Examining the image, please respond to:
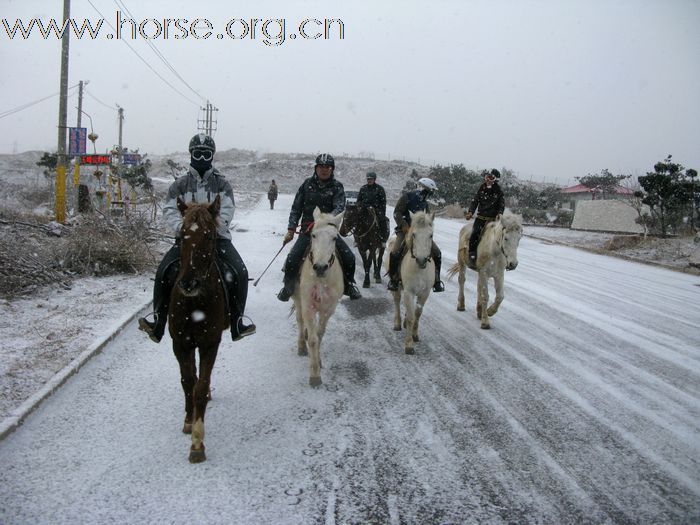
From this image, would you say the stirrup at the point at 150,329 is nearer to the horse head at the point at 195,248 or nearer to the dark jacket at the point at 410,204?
the horse head at the point at 195,248

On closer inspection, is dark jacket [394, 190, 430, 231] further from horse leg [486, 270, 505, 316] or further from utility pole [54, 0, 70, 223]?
utility pole [54, 0, 70, 223]

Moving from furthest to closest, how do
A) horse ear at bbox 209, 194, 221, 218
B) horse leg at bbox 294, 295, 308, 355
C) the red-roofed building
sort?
the red-roofed building → horse leg at bbox 294, 295, 308, 355 → horse ear at bbox 209, 194, 221, 218

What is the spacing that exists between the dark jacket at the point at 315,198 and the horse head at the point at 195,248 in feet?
9.40

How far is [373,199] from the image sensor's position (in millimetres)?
11828

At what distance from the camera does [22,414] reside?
4324 millimetres

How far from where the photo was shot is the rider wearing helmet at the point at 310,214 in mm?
6301

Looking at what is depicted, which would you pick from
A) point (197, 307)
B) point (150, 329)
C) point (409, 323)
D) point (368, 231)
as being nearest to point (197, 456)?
point (197, 307)

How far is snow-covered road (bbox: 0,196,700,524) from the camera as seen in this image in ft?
11.2

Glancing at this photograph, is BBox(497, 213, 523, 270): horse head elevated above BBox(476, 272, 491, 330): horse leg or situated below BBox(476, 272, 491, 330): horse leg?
above

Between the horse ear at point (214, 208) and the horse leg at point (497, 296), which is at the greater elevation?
the horse ear at point (214, 208)

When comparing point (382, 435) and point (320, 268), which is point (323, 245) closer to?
point (320, 268)

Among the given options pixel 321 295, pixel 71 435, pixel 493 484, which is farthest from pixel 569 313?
pixel 71 435

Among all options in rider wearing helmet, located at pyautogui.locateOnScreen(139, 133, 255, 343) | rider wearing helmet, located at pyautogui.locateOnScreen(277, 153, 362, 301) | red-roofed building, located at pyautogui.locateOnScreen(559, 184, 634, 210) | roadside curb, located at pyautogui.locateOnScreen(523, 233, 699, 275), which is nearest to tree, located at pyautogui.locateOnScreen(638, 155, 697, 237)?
roadside curb, located at pyautogui.locateOnScreen(523, 233, 699, 275)

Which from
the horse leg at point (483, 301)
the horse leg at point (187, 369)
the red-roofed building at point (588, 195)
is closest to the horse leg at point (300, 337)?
the horse leg at point (187, 369)
